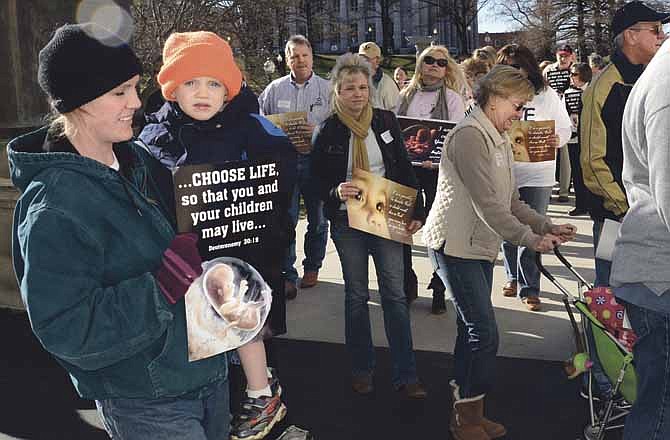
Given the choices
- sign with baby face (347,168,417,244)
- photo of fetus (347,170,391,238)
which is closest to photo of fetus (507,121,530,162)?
sign with baby face (347,168,417,244)

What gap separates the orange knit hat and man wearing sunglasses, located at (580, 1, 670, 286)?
2203 millimetres

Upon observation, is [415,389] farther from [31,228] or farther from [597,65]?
[597,65]

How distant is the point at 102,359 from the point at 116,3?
6211 millimetres

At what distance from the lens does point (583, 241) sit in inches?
360

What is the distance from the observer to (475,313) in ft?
13.4

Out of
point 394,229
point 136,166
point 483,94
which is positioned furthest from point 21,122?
point 136,166

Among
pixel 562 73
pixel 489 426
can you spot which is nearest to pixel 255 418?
pixel 489 426

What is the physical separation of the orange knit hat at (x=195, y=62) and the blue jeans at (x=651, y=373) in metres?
1.80

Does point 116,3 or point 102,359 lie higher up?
point 116,3

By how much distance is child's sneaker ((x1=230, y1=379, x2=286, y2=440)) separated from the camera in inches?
136

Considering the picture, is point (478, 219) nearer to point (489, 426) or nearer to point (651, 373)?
point (489, 426)

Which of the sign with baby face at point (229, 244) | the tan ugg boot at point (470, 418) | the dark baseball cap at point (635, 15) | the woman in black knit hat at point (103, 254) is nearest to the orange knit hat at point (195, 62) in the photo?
→ the sign with baby face at point (229, 244)

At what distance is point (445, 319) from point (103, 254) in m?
4.48

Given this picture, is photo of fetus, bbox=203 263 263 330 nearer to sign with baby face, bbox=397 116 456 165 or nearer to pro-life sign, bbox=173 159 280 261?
pro-life sign, bbox=173 159 280 261
